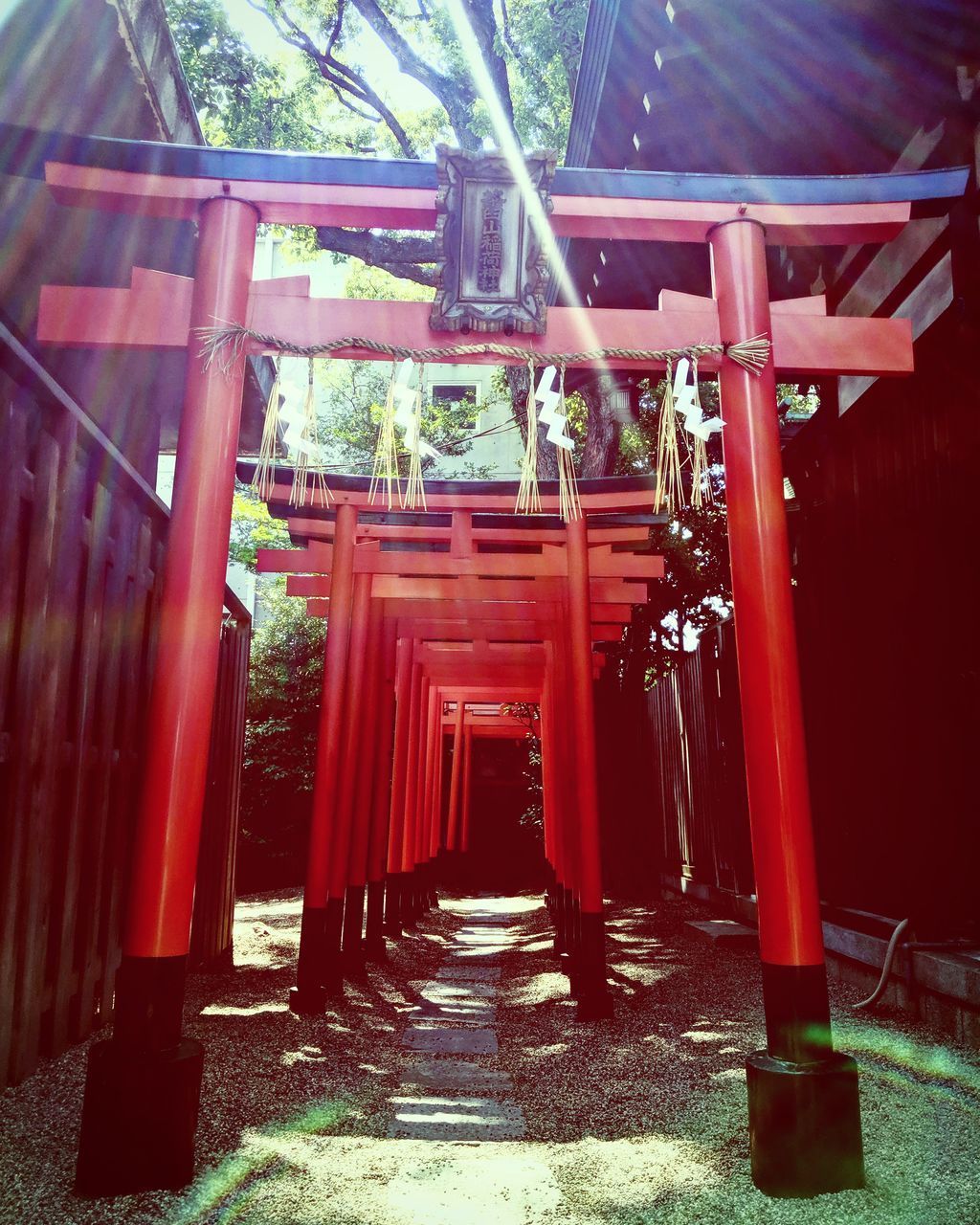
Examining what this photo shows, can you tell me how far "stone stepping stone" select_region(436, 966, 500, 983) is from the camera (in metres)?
7.46

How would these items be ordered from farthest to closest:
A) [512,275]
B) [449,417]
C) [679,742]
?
1. [449,417]
2. [679,742]
3. [512,275]

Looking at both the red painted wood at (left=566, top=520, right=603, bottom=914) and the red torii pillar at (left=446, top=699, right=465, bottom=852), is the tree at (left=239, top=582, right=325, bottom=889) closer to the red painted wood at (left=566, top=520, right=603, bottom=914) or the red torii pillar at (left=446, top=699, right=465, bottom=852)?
the red torii pillar at (left=446, top=699, right=465, bottom=852)

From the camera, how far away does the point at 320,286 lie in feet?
89.5

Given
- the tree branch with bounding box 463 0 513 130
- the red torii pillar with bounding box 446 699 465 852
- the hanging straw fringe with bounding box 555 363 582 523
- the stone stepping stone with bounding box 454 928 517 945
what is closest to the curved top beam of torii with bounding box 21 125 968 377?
the hanging straw fringe with bounding box 555 363 582 523

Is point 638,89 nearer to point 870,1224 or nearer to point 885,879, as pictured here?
point 885,879

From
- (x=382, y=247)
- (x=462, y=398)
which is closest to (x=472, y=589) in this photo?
(x=382, y=247)

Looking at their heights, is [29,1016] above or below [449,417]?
below

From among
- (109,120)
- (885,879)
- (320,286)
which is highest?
(320,286)

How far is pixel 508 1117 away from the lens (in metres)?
3.64

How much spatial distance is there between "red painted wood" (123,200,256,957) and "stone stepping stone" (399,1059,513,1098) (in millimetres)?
1748

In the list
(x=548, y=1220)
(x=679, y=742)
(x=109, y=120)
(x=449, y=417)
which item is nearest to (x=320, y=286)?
(x=449, y=417)

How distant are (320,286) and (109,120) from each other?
23463 millimetres

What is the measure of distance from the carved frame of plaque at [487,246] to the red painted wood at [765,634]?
74 centimetres

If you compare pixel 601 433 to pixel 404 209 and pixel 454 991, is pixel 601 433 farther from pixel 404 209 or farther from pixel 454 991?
pixel 404 209
